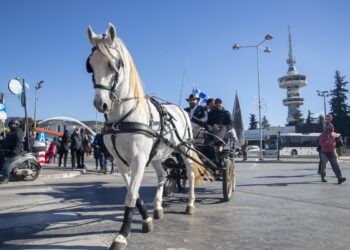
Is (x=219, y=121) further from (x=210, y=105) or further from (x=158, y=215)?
(x=158, y=215)

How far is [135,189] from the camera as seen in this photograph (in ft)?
14.4

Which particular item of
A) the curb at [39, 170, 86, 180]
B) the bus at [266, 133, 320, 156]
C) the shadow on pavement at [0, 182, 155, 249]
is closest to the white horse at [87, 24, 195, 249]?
the shadow on pavement at [0, 182, 155, 249]

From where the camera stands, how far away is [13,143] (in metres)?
11.2

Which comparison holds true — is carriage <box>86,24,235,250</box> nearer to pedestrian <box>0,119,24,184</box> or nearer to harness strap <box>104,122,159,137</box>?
harness strap <box>104,122,159,137</box>

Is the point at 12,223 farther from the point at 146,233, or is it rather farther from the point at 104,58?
the point at 104,58

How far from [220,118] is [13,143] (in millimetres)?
6927

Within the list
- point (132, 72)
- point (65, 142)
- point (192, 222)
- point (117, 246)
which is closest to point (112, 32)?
point (132, 72)

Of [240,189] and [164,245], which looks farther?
[240,189]

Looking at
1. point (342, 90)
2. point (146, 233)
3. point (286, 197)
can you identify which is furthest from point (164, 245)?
point (342, 90)

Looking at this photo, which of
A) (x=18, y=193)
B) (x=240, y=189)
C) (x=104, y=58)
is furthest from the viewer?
(x=240, y=189)

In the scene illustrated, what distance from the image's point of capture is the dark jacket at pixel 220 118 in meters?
8.21

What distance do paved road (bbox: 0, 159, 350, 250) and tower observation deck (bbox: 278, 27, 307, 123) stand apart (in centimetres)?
12892

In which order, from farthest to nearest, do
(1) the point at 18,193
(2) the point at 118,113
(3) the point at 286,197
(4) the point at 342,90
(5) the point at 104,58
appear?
(4) the point at 342,90, (1) the point at 18,193, (3) the point at 286,197, (2) the point at 118,113, (5) the point at 104,58

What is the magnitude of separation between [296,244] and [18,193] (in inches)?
283
